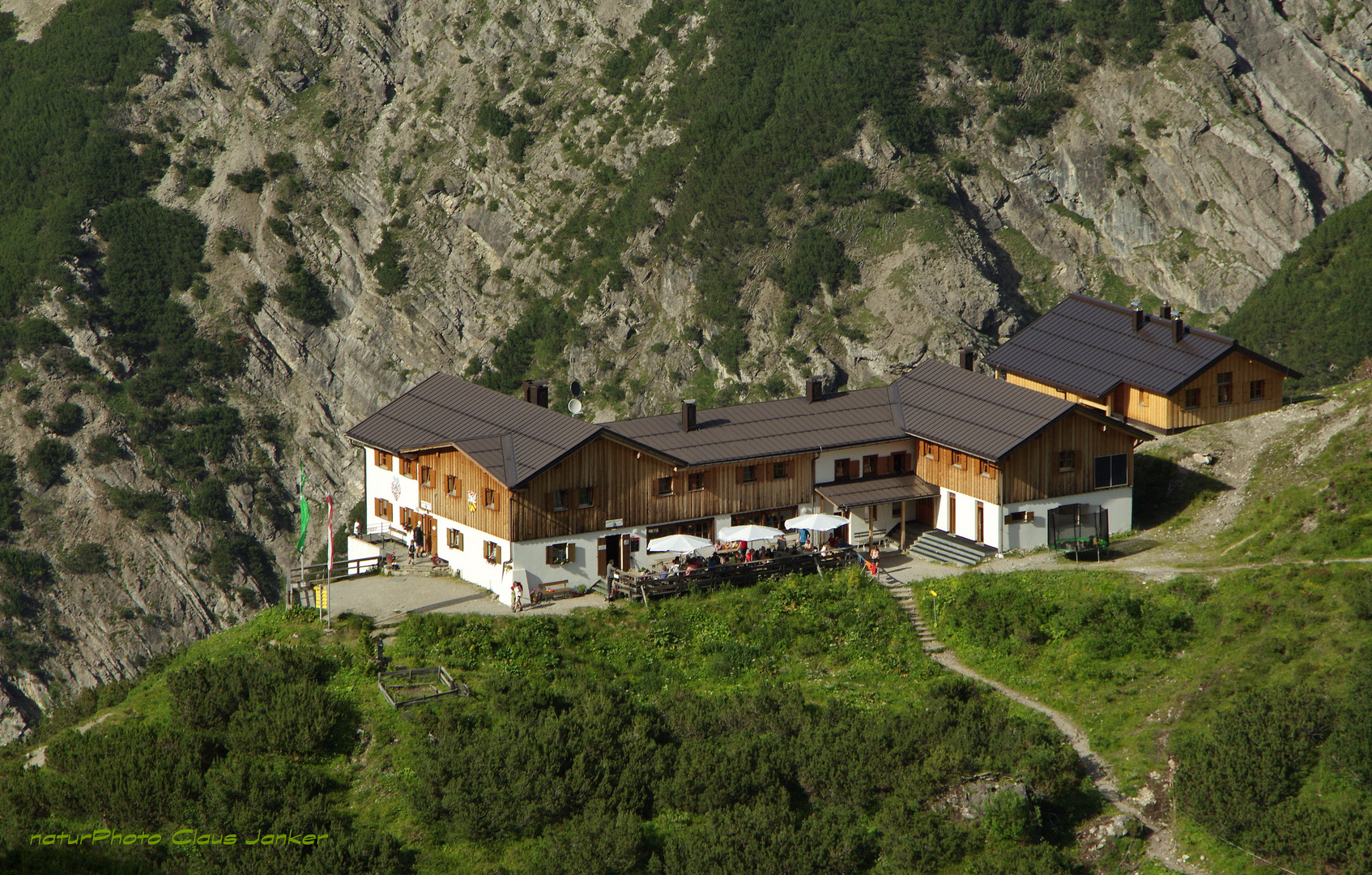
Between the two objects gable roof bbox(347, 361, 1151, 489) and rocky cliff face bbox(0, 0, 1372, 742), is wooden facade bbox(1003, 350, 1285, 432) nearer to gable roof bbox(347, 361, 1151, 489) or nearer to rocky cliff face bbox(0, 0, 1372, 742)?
gable roof bbox(347, 361, 1151, 489)

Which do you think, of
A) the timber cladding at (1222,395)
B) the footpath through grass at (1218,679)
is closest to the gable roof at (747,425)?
the footpath through grass at (1218,679)

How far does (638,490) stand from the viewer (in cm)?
6022

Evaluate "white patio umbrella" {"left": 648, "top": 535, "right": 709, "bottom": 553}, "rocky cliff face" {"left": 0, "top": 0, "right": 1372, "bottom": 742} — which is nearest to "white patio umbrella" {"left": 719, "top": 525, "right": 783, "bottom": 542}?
"white patio umbrella" {"left": 648, "top": 535, "right": 709, "bottom": 553}

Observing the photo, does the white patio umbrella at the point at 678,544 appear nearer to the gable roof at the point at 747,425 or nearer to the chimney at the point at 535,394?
the gable roof at the point at 747,425

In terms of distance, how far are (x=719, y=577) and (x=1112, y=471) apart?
18026 millimetres

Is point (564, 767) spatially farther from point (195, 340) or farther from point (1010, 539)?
point (195, 340)

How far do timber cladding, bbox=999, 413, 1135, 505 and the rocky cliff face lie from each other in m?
64.2

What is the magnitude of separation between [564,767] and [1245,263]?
331ft

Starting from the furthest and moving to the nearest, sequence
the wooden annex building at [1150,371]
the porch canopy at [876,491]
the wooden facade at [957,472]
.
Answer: the wooden annex building at [1150,371] → the porch canopy at [876,491] → the wooden facade at [957,472]

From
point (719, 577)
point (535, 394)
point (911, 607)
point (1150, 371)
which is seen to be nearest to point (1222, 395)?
point (1150, 371)

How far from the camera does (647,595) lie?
5688cm

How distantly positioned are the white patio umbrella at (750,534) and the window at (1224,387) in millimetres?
27260

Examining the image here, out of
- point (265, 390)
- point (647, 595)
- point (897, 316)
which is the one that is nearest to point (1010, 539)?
point (647, 595)

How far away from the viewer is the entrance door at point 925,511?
65.0 m
